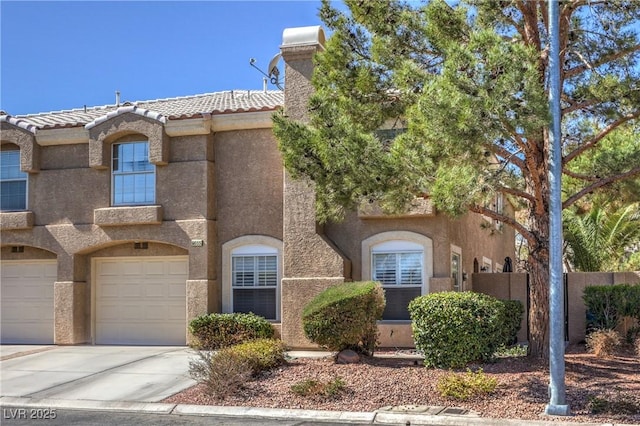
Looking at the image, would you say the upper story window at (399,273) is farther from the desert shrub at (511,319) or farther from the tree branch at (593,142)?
the tree branch at (593,142)

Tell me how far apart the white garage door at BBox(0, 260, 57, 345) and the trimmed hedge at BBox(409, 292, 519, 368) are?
10.6 metres

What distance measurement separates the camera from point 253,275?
17.6m

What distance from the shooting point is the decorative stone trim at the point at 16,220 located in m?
18.7

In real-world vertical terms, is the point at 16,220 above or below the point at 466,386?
above

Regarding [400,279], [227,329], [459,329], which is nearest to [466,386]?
[459,329]

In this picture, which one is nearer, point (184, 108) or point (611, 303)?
point (611, 303)

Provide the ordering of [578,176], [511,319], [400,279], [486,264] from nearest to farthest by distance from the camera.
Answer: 1. [578,176]
2. [511,319]
3. [400,279]
4. [486,264]

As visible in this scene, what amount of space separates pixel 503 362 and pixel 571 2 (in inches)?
244

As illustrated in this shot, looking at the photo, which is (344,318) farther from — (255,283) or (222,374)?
(255,283)

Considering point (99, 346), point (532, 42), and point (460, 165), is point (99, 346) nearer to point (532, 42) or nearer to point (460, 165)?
point (460, 165)

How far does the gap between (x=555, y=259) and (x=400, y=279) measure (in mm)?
6492

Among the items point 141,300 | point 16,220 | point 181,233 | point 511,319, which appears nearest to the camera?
point 511,319

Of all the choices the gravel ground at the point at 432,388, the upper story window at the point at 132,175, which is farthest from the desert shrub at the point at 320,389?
the upper story window at the point at 132,175

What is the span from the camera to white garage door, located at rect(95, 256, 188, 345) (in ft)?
59.8
